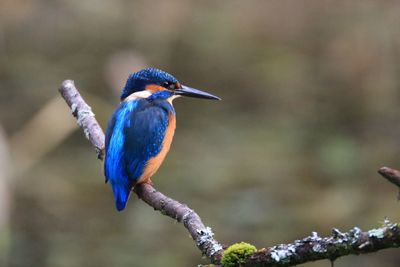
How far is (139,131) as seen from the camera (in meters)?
3.02

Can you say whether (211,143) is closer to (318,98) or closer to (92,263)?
(318,98)

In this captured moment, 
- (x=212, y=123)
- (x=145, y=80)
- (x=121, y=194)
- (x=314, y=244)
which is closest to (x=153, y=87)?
(x=145, y=80)

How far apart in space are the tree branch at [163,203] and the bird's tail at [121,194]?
35 millimetres

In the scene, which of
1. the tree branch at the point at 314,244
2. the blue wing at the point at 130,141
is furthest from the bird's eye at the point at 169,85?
the tree branch at the point at 314,244

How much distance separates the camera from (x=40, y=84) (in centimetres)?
631

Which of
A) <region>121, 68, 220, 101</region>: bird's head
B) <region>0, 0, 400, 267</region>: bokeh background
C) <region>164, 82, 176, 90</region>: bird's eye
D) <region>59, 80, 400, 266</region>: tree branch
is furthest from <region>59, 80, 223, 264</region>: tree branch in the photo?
<region>0, 0, 400, 267</region>: bokeh background

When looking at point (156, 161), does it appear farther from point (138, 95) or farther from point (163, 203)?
point (163, 203)

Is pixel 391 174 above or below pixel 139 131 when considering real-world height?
below

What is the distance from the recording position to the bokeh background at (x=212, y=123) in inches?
195

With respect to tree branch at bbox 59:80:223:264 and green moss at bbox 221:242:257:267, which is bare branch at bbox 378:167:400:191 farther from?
tree branch at bbox 59:80:223:264

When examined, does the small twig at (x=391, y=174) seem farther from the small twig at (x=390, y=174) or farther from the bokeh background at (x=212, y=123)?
the bokeh background at (x=212, y=123)

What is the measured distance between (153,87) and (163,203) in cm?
87

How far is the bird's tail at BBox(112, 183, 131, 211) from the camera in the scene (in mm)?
2850

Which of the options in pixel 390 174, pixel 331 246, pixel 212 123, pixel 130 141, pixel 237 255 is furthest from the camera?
pixel 212 123
